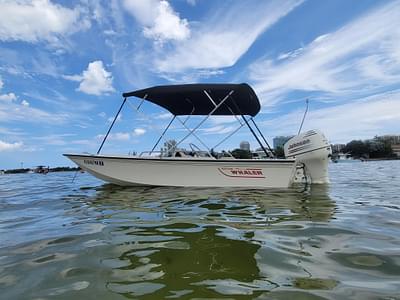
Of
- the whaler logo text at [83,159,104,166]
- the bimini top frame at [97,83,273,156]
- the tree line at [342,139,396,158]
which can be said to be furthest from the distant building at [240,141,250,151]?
the tree line at [342,139,396,158]

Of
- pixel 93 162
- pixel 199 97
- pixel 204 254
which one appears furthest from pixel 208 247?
pixel 93 162

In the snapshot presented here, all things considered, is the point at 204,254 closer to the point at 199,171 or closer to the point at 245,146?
the point at 199,171

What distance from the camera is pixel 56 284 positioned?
245 cm

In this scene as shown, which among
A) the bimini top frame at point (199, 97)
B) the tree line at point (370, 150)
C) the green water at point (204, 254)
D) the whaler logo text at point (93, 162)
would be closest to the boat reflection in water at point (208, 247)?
the green water at point (204, 254)

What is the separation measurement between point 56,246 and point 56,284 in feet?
4.13

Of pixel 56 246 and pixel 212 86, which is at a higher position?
pixel 212 86

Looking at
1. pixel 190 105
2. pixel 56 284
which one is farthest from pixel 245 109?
pixel 56 284

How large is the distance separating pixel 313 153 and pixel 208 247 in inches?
303

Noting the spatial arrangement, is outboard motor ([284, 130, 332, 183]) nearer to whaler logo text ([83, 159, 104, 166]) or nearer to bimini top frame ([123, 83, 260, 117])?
bimini top frame ([123, 83, 260, 117])

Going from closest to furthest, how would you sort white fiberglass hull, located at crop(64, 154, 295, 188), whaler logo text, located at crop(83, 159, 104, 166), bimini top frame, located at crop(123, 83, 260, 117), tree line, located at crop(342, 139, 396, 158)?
white fiberglass hull, located at crop(64, 154, 295, 188), bimini top frame, located at crop(123, 83, 260, 117), whaler logo text, located at crop(83, 159, 104, 166), tree line, located at crop(342, 139, 396, 158)

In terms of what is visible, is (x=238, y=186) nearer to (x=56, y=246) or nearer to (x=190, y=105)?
(x=190, y=105)

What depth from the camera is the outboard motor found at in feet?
33.0

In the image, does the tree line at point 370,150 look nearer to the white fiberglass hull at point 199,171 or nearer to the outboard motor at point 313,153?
the outboard motor at point 313,153

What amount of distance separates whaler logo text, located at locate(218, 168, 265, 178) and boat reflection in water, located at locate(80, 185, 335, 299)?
2953 millimetres
